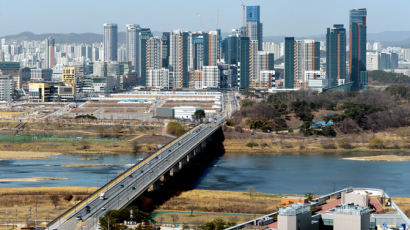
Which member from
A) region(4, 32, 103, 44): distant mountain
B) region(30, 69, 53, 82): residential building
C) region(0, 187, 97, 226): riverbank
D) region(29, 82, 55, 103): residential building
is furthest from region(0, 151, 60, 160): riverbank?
region(4, 32, 103, 44): distant mountain

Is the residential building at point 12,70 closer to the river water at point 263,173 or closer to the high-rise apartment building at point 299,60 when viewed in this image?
the high-rise apartment building at point 299,60

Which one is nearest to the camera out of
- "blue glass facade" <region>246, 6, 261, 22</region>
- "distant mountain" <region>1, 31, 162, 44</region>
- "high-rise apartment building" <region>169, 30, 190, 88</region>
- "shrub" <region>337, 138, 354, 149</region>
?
"shrub" <region>337, 138, 354, 149</region>

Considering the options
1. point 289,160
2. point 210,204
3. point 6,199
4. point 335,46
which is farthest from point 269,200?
point 335,46

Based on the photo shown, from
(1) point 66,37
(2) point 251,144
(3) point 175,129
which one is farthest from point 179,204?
(1) point 66,37

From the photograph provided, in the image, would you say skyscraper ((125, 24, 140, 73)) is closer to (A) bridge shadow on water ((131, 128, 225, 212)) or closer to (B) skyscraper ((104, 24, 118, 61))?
(B) skyscraper ((104, 24, 118, 61))

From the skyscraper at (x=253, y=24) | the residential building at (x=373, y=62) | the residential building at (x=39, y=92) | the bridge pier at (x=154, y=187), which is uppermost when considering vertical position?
the skyscraper at (x=253, y=24)

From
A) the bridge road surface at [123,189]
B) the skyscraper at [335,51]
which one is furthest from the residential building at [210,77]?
the bridge road surface at [123,189]
